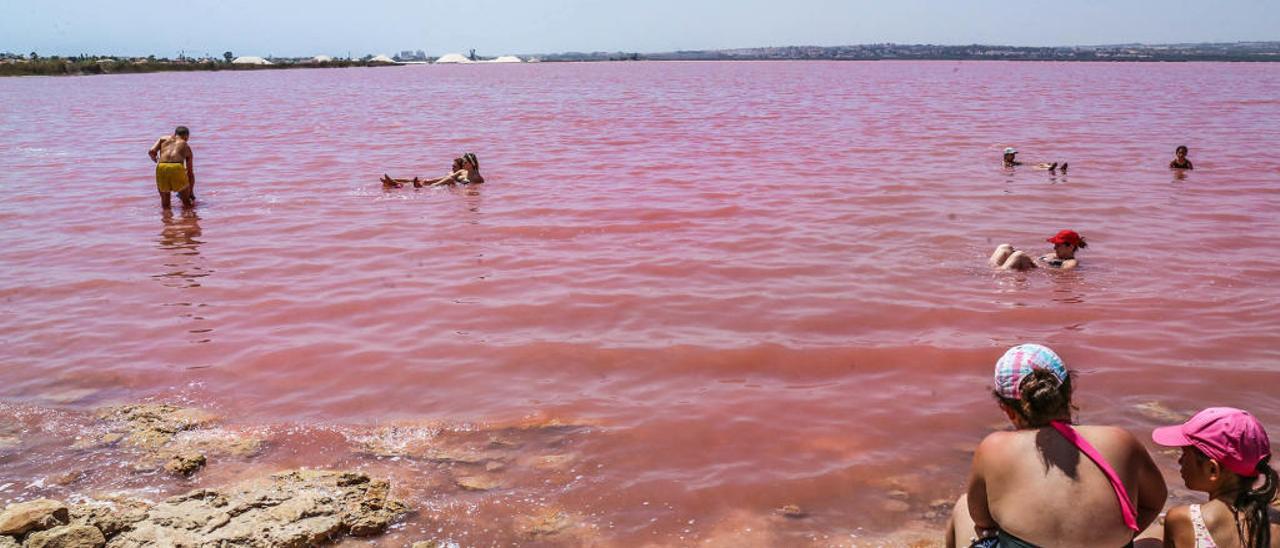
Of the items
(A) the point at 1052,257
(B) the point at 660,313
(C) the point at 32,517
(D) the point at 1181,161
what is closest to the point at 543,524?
(C) the point at 32,517

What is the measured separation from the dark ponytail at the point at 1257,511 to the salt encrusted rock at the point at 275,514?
3.48 metres

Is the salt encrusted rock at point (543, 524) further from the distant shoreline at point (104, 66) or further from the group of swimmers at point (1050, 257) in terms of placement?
the distant shoreline at point (104, 66)

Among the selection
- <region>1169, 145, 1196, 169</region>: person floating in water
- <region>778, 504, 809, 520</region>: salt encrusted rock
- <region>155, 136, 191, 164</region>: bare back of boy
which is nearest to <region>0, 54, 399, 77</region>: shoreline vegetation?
<region>155, 136, 191, 164</region>: bare back of boy

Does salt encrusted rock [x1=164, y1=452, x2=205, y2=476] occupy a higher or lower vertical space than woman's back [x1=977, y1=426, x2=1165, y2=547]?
lower

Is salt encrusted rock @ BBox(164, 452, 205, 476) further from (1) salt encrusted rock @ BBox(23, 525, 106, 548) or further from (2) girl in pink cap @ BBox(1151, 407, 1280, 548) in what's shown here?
(2) girl in pink cap @ BBox(1151, 407, 1280, 548)

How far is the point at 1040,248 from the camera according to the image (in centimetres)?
1069

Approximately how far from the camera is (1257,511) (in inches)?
118

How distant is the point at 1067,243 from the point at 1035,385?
270 inches

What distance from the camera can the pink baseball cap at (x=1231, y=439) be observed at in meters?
2.99

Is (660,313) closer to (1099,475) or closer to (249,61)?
(1099,475)

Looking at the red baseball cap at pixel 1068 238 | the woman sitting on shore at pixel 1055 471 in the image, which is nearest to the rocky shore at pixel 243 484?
the woman sitting on shore at pixel 1055 471

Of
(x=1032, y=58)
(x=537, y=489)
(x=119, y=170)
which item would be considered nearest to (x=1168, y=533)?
(x=537, y=489)

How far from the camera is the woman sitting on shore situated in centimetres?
311

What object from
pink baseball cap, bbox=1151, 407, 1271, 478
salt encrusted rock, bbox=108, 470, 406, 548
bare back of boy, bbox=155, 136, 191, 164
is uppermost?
bare back of boy, bbox=155, 136, 191, 164
